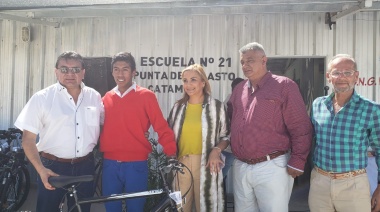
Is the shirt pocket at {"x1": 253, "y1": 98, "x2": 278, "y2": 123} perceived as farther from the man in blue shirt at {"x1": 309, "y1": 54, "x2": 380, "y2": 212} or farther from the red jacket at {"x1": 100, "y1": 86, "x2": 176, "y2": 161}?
the red jacket at {"x1": 100, "y1": 86, "x2": 176, "y2": 161}

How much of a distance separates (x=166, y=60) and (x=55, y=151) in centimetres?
334

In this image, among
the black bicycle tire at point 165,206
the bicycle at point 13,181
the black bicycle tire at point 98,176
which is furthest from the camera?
the bicycle at point 13,181

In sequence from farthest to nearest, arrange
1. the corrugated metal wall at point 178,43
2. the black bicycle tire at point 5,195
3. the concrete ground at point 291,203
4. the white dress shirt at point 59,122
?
1. the corrugated metal wall at point 178,43
2. the concrete ground at point 291,203
3. the black bicycle tire at point 5,195
4. the white dress shirt at point 59,122

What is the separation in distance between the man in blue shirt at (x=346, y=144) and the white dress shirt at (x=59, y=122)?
2.08 m

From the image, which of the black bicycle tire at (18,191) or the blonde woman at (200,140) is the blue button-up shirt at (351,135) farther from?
the black bicycle tire at (18,191)

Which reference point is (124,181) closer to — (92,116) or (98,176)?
(98,176)

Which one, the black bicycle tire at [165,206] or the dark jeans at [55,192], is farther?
the dark jeans at [55,192]

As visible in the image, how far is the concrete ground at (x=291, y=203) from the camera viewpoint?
5.51 metres

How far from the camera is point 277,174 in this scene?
3137 millimetres

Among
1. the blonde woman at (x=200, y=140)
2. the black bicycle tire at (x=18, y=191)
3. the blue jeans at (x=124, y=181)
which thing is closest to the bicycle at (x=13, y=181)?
the black bicycle tire at (x=18, y=191)

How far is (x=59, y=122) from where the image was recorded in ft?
10.6

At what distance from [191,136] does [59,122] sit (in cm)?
121

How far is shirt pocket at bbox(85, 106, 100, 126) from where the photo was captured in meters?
3.36

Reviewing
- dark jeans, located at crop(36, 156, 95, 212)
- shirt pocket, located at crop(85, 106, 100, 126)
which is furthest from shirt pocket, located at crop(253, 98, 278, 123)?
dark jeans, located at crop(36, 156, 95, 212)
